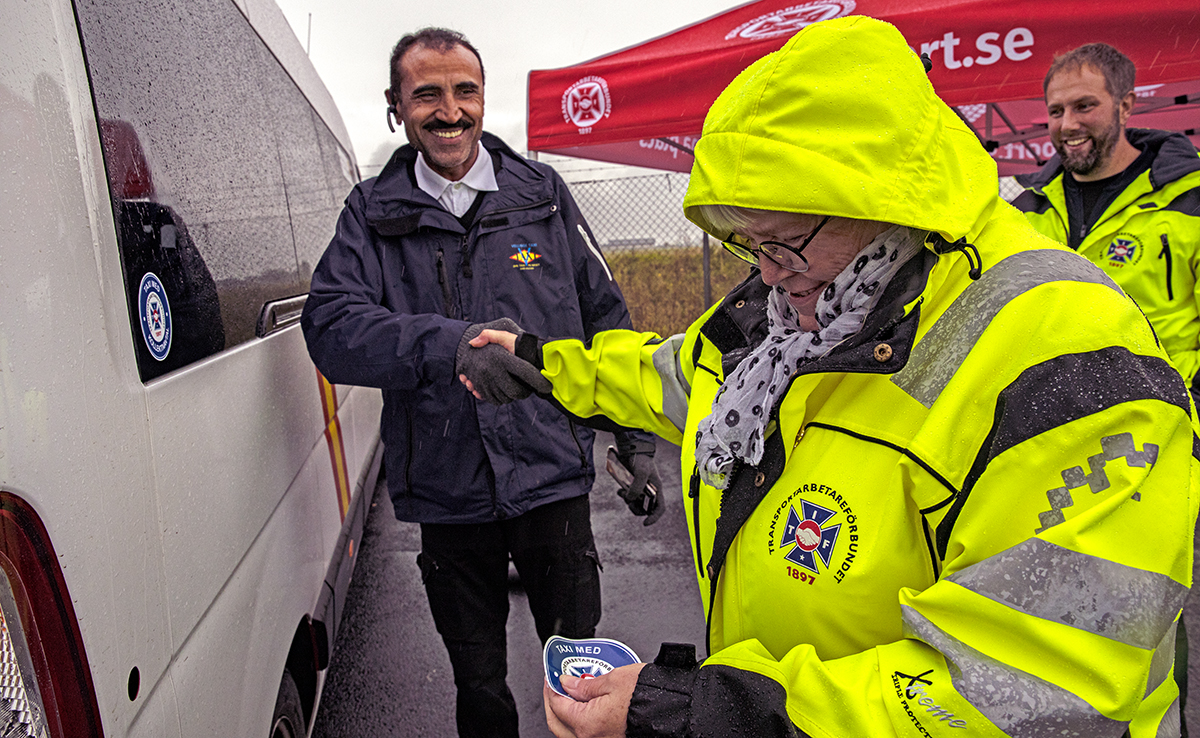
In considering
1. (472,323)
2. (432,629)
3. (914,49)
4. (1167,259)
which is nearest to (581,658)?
(472,323)

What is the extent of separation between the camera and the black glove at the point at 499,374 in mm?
1711

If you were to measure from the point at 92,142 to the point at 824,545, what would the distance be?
123 centimetres

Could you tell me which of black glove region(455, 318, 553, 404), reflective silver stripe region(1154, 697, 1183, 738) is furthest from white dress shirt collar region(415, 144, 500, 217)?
reflective silver stripe region(1154, 697, 1183, 738)

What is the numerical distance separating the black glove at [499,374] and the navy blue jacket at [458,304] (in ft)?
0.71

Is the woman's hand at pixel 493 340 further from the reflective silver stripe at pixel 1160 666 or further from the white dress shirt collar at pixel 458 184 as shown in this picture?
the reflective silver stripe at pixel 1160 666

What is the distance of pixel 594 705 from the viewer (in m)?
1.07

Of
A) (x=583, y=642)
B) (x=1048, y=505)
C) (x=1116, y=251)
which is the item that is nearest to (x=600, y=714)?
(x=583, y=642)

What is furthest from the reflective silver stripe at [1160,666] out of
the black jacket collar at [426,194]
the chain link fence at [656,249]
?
the chain link fence at [656,249]

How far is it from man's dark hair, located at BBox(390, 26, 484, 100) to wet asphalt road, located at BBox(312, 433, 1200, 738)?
2.30 metres

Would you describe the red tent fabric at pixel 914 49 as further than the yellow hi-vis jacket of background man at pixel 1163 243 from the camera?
Yes

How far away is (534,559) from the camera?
7.17 feet

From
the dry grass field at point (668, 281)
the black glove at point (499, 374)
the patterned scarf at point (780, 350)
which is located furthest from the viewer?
the dry grass field at point (668, 281)

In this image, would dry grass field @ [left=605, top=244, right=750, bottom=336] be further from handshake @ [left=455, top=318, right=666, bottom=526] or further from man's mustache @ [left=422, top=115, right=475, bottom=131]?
handshake @ [left=455, top=318, right=666, bottom=526]

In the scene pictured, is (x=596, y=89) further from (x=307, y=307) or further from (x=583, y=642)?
(x=583, y=642)
